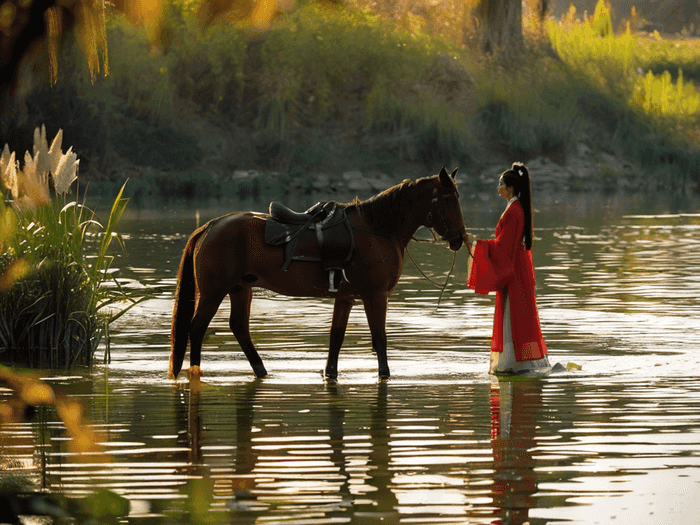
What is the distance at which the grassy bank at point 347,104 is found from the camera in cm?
4109

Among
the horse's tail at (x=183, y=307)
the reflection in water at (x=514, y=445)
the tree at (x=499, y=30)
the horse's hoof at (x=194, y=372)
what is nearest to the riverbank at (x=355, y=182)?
the tree at (x=499, y=30)

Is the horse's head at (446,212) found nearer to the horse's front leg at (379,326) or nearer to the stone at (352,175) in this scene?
the horse's front leg at (379,326)

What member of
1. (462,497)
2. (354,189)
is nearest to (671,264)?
(462,497)

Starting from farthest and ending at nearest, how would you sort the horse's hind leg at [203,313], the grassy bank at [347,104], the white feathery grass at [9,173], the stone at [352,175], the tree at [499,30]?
the tree at [499,30]
the grassy bank at [347,104]
the stone at [352,175]
the horse's hind leg at [203,313]
the white feathery grass at [9,173]

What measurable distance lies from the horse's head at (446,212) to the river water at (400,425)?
1.07 meters

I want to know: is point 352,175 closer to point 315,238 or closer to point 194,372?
point 315,238

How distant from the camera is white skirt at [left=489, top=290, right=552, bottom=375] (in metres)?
9.13

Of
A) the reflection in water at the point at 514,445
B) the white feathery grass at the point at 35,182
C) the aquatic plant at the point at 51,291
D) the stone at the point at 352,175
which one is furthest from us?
the stone at the point at 352,175

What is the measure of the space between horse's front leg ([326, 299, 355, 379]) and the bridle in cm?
88

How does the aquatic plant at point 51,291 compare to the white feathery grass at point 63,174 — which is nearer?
the white feathery grass at point 63,174

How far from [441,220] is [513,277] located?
76cm

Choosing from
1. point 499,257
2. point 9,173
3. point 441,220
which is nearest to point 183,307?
point 9,173

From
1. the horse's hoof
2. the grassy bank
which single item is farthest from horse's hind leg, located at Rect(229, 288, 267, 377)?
the grassy bank

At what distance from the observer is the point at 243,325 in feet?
30.6
